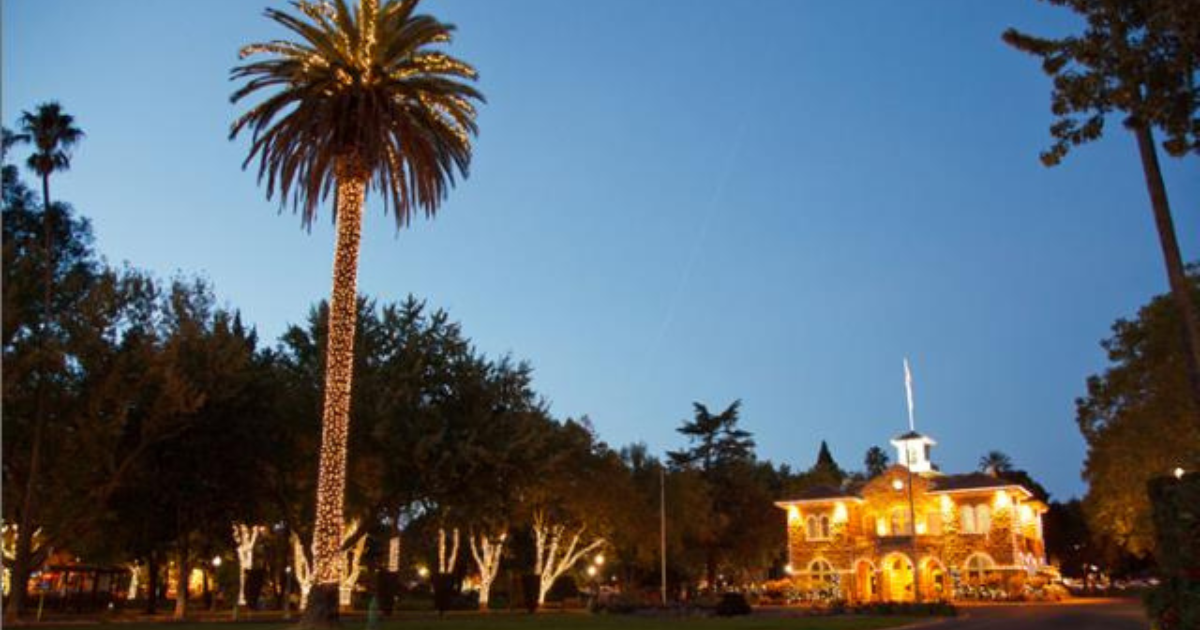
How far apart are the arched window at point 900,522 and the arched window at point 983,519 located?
5162mm

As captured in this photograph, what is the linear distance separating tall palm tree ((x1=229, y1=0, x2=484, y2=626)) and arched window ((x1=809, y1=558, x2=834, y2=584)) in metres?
57.2

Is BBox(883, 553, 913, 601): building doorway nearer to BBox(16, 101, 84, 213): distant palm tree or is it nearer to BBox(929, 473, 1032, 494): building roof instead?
BBox(929, 473, 1032, 494): building roof

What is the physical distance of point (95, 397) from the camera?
37500mm

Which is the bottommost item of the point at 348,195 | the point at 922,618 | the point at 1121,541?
the point at 922,618

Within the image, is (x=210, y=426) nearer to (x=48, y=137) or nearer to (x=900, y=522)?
(x=48, y=137)

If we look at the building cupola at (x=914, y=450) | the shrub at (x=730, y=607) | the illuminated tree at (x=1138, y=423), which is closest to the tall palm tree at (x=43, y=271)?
the shrub at (x=730, y=607)

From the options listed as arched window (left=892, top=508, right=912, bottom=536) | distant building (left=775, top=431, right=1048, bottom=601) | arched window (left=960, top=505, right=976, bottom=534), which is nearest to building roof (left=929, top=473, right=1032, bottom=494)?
distant building (left=775, top=431, right=1048, bottom=601)

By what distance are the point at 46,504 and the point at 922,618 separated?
37401mm

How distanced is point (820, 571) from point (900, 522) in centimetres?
754

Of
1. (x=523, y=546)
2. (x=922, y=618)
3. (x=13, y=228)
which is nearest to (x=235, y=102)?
(x=13, y=228)

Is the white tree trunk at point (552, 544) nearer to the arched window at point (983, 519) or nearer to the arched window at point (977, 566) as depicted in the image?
the arched window at point (977, 566)

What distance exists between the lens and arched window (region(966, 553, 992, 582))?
243 feet

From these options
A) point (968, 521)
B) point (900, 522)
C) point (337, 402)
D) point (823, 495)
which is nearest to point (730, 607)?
point (337, 402)

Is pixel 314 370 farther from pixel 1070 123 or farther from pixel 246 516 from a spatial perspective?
pixel 1070 123
